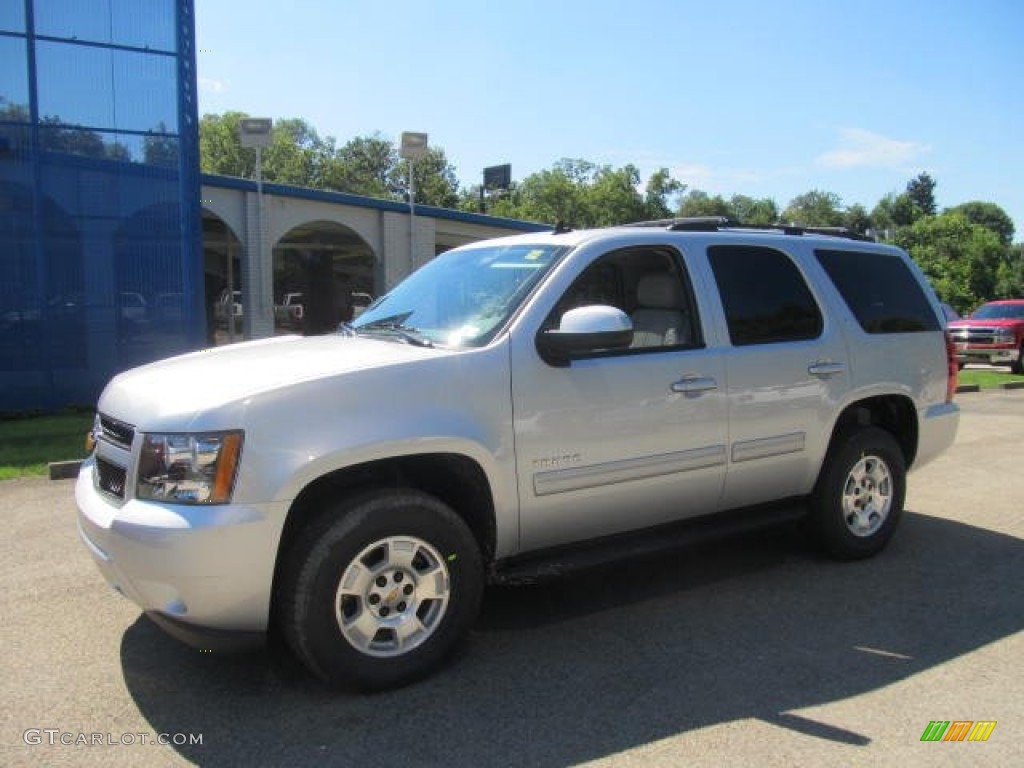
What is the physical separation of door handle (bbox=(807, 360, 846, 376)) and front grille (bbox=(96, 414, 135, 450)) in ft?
11.7

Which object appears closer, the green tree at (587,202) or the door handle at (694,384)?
the door handle at (694,384)

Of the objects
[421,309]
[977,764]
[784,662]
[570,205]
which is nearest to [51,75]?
[421,309]

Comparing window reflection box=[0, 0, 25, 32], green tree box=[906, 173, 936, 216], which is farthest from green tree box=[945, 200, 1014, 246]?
window reflection box=[0, 0, 25, 32]

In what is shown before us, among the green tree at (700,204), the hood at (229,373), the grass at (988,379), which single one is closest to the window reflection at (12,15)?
the hood at (229,373)

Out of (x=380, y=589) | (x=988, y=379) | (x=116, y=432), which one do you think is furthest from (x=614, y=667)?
(x=988, y=379)

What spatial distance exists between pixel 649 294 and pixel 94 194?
1025 cm

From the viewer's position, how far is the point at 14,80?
38.1 feet

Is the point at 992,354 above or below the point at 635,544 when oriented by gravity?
above

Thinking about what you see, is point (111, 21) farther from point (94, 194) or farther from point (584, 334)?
point (584, 334)

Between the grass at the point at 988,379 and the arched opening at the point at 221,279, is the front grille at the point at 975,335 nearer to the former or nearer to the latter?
the grass at the point at 988,379

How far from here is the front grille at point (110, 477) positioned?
3.48 metres

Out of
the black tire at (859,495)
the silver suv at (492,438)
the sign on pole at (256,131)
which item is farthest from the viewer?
the sign on pole at (256,131)

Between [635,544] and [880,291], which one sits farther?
[880,291]

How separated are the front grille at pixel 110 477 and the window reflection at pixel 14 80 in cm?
1013
